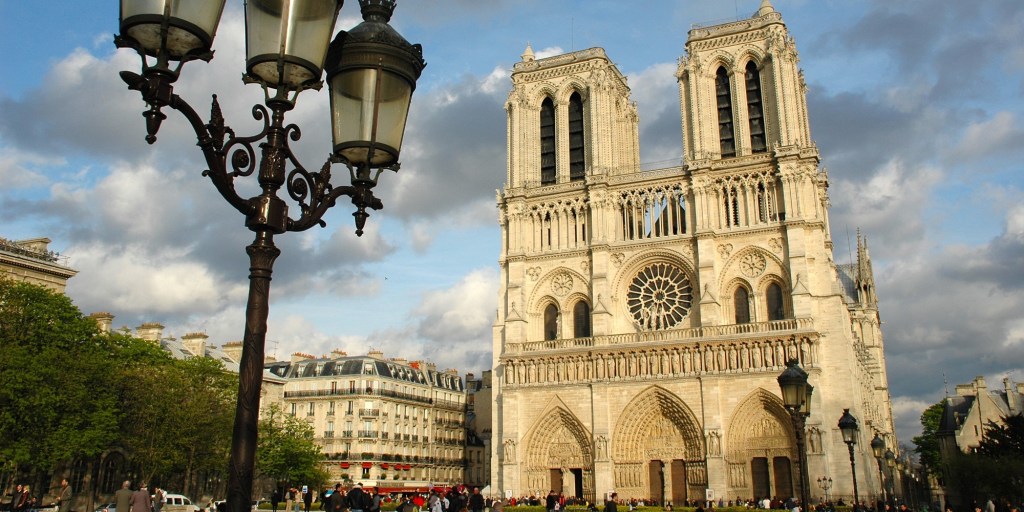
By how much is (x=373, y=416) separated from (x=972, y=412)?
33482mm

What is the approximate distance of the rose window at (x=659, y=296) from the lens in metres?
37.9

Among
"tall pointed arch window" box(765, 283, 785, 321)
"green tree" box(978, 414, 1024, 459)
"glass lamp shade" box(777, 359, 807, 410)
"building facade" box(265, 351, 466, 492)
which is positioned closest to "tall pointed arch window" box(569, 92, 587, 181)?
"tall pointed arch window" box(765, 283, 785, 321)

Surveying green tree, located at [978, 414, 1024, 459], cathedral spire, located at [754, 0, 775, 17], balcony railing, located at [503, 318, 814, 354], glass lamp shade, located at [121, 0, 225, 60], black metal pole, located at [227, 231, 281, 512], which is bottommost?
black metal pole, located at [227, 231, 281, 512]

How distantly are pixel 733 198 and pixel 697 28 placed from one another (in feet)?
28.1

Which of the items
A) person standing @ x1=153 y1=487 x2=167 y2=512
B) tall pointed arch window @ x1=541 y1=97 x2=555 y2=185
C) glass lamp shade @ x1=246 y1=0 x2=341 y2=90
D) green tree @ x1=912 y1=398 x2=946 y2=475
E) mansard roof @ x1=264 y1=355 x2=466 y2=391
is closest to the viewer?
glass lamp shade @ x1=246 y1=0 x2=341 y2=90

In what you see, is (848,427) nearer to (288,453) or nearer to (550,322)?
(550,322)

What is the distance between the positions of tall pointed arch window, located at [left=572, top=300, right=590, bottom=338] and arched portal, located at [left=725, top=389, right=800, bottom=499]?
7.76m

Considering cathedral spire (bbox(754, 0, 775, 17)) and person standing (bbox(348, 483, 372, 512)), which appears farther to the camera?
cathedral spire (bbox(754, 0, 775, 17))

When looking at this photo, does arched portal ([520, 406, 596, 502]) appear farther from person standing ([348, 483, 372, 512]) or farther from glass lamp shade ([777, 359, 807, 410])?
glass lamp shade ([777, 359, 807, 410])

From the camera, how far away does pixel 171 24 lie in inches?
153

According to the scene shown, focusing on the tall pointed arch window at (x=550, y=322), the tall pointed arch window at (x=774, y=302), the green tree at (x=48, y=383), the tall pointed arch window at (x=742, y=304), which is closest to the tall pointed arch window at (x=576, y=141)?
the tall pointed arch window at (x=550, y=322)

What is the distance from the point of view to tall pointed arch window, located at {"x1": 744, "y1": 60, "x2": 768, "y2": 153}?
38.0m

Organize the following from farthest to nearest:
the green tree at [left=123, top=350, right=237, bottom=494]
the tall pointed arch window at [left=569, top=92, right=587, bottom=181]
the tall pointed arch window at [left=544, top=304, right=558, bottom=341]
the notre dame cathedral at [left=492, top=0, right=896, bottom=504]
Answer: the tall pointed arch window at [left=569, top=92, right=587, bottom=181], the tall pointed arch window at [left=544, top=304, right=558, bottom=341], the notre dame cathedral at [left=492, top=0, right=896, bottom=504], the green tree at [left=123, top=350, right=237, bottom=494]

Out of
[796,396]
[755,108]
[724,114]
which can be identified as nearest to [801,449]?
[796,396]
